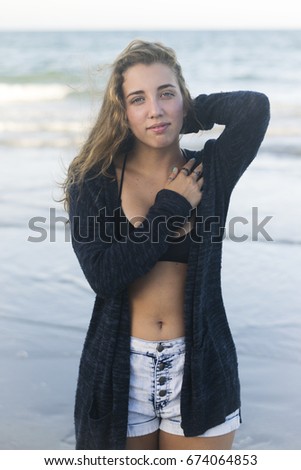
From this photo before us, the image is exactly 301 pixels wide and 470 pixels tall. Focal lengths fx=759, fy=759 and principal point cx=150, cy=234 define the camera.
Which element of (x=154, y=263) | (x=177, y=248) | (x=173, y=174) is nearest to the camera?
(x=154, y=263)

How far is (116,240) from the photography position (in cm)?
247

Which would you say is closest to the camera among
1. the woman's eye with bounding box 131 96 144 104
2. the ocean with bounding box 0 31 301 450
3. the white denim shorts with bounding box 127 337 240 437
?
the white denim shorts with bounding box 127 337 240 437

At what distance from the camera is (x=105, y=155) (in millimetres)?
2596

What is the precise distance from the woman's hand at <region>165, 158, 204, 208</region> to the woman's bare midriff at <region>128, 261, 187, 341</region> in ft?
0.74

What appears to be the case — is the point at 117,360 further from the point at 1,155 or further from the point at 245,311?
the point at 1,155

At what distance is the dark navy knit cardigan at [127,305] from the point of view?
2.38 metres

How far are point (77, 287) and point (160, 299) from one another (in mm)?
3053

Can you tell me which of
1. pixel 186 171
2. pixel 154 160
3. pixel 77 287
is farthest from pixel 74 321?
pixel 186 171

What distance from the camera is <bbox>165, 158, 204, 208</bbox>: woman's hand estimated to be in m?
2.48

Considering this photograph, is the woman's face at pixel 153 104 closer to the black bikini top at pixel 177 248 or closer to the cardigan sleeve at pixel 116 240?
the cardigan sleeve at pixel 116 240

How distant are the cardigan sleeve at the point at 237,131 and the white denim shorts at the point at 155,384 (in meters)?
0.60

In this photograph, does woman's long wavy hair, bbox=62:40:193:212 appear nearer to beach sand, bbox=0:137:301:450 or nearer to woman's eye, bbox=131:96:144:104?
woman's eye, bbox=131:96:144:104
